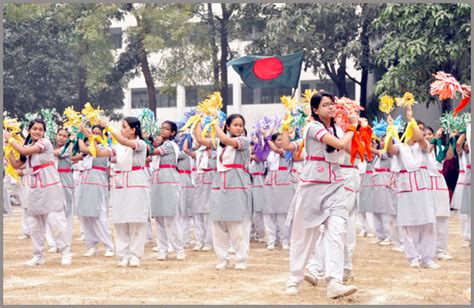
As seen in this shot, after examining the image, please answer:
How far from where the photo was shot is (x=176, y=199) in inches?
458

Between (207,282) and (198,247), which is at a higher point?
(207,282)

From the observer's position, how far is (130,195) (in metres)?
10.6

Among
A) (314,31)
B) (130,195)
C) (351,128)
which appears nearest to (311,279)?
(351,128)

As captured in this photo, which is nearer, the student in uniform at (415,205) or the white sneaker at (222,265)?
the white sneaker at (222,265)

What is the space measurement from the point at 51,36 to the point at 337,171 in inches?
1012

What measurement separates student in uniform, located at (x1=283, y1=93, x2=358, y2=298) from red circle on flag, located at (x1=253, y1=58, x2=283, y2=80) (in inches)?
280

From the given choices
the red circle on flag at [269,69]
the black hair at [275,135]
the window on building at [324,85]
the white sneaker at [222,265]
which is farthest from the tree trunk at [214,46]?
the white sneaker at [222,265]

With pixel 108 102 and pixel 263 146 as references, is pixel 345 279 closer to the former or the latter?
pixel 263 146

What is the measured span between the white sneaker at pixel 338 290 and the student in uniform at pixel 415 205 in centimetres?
285

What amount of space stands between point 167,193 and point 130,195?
1.05m

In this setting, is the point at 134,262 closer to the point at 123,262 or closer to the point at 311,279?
the point at 123,262

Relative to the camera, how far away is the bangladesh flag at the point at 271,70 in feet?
49.1

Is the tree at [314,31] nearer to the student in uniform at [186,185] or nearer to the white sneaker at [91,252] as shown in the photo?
the student in uniform at [186,185]

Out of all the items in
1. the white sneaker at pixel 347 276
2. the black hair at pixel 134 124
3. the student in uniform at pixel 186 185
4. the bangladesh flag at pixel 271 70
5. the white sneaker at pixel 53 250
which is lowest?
the white sneaker at pixel 53 250
